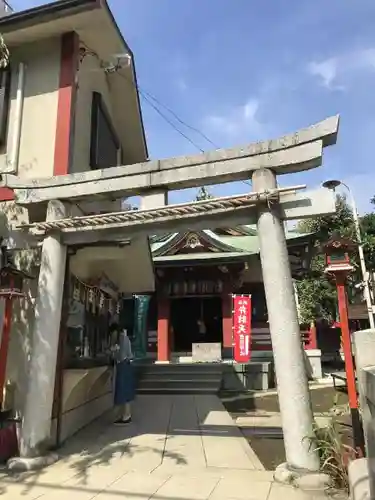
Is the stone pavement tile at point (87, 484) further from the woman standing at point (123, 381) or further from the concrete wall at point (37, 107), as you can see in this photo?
the concrete wall at point (37, 107)

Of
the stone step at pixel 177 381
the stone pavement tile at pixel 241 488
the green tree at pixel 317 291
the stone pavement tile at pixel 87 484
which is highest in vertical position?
the green tree at pixel 317 291

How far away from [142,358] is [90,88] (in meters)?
12.0

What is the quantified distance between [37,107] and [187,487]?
22.6ft

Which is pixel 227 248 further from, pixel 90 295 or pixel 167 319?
pixel 90 295

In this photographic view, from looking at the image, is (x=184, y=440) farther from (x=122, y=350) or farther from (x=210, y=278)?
(x=210, y=278)

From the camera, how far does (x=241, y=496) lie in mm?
4621

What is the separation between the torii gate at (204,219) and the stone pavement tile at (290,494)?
30 cm

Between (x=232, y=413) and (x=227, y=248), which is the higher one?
(x=227, y=248)

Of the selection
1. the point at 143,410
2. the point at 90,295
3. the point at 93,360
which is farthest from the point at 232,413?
the point at 90,295

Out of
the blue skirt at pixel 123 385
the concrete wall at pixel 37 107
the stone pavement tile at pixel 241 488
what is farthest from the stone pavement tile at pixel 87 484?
the concrete wall at pixel 37 107

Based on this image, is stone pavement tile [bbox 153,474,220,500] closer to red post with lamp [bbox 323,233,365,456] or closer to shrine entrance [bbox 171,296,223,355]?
red post with lamp [bbox 323,233,365,456]

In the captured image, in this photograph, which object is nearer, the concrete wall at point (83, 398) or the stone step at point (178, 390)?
the concrete wall at point (83, 398)

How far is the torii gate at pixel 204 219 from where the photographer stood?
5297 mm

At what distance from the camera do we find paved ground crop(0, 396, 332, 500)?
15.6ft
